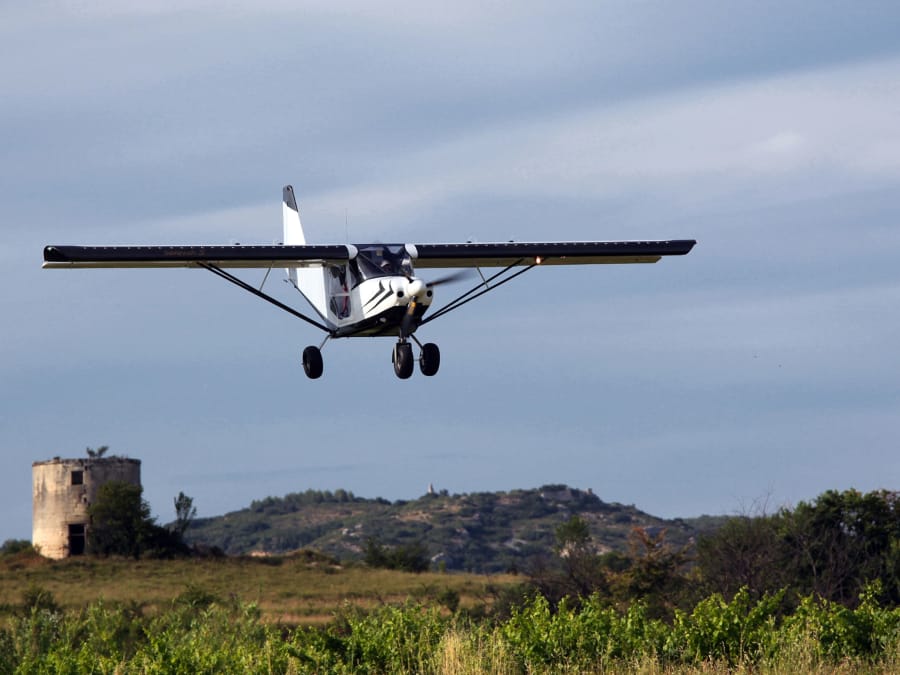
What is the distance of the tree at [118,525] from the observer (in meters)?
83.5

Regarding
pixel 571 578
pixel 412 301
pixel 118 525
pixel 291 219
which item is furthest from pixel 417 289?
pixel 118 525

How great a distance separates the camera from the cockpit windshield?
24453 millimetres

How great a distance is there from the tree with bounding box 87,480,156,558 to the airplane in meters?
59.5

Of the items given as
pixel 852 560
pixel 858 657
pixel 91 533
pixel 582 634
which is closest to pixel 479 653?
pixel 582 634

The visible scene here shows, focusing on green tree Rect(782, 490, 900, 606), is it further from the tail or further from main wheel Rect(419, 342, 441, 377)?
main wheel Rect(419, 342, 441, 377)

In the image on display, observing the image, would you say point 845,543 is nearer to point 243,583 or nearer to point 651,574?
point 651,574

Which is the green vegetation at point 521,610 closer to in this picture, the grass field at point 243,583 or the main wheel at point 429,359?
the grass field at point 243,583

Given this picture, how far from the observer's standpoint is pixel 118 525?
275ft

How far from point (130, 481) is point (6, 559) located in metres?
9.82

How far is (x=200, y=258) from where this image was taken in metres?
25.2

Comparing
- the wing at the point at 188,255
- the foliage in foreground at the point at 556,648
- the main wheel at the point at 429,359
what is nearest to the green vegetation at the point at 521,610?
the foliage in foreground at the point at 556,648

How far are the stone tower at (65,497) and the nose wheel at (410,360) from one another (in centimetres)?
6762

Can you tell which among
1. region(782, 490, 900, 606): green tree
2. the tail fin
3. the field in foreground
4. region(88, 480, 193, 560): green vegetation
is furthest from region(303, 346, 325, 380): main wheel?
region(88, 480, 193, 560): green vegetation

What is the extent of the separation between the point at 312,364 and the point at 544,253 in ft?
19.5
